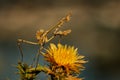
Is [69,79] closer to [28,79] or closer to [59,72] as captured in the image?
[59,72]

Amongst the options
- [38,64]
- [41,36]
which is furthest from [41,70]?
[41,36]

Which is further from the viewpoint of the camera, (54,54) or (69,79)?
(54,54)

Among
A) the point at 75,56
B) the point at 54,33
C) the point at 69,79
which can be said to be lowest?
the point at 69,79

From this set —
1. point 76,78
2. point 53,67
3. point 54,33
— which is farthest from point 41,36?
point 76,78

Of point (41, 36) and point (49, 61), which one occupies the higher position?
point (41, 36)

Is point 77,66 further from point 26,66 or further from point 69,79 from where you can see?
point 26,66

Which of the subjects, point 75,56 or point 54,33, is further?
point 75,56
